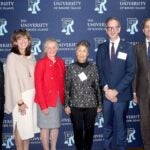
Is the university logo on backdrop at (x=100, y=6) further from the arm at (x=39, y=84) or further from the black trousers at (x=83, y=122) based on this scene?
the black trousers at (x=83, y=122)

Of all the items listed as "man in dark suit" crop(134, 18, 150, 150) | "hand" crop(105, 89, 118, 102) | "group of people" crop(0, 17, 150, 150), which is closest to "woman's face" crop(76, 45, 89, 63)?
"group of people" crop(0, 17, 150, 150)

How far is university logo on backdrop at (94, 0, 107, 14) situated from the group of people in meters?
0.79

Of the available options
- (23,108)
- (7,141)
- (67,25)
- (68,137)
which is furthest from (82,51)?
(7,141)

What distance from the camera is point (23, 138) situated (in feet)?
11.1

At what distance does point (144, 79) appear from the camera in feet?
11.7

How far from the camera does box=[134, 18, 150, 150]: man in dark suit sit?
11.6 feet

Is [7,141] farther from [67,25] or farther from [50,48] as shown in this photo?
[67,25]

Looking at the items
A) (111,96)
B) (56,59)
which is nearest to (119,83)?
(111,96)

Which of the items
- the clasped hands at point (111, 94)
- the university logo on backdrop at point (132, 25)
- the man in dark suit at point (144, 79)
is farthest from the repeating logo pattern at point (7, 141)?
the university logo on backdrop at point (132, 25)

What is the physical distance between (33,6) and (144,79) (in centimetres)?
176

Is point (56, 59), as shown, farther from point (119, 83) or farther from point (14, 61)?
point (119, 83)

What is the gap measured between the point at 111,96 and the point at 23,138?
1.05 metres

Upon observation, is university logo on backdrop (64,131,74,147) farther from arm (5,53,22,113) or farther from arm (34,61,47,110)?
arm (5,53,22,113)

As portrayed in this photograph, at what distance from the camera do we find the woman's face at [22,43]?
337 centimetres
